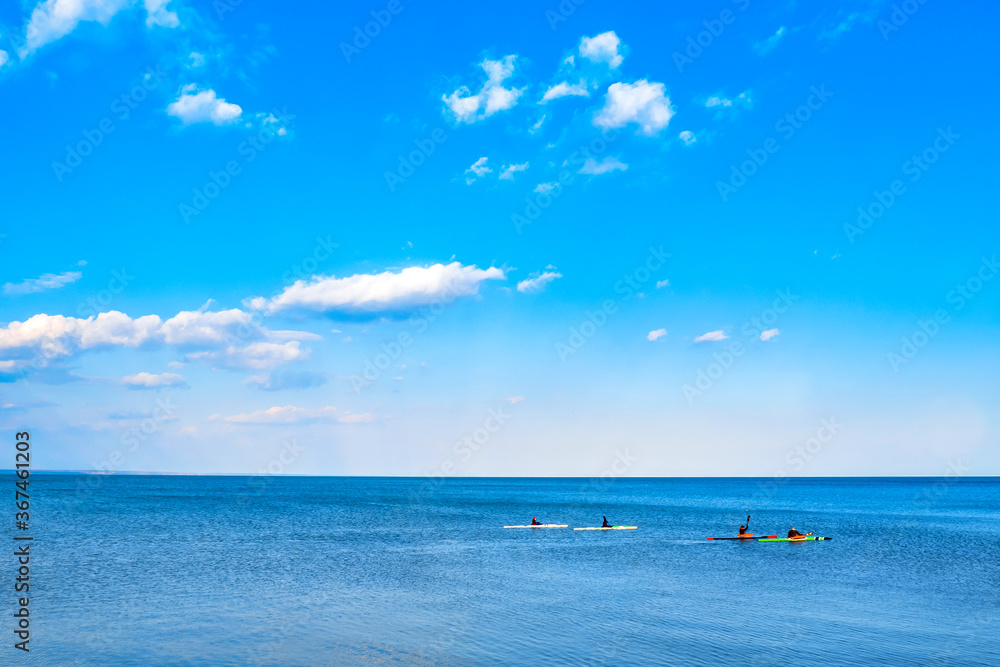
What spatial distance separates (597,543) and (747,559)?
41.9ft

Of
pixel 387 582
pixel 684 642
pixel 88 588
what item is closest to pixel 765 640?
pixel 684 642

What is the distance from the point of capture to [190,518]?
264 ft

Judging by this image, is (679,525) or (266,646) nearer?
(266,646)

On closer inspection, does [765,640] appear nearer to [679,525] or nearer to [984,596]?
[984,596]

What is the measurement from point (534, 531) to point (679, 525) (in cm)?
1792

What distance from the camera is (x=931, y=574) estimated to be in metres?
41.2

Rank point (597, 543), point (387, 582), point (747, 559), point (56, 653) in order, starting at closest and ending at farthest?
point (56, 653) → point (387, 582) → point (747, 559) → point (597, 543)

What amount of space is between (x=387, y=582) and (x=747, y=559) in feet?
81.8

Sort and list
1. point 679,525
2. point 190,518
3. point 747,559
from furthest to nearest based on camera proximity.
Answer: point 190,518 → point 679,525 → point 747,559

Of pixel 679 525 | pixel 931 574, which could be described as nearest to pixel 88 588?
pixel 931 574

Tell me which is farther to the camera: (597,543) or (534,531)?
(534,531)

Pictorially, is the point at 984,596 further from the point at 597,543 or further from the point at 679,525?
the point at 679,525

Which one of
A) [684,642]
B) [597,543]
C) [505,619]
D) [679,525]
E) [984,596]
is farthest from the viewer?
[679,525]

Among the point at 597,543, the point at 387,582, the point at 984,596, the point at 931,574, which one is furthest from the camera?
the point at 597,543
